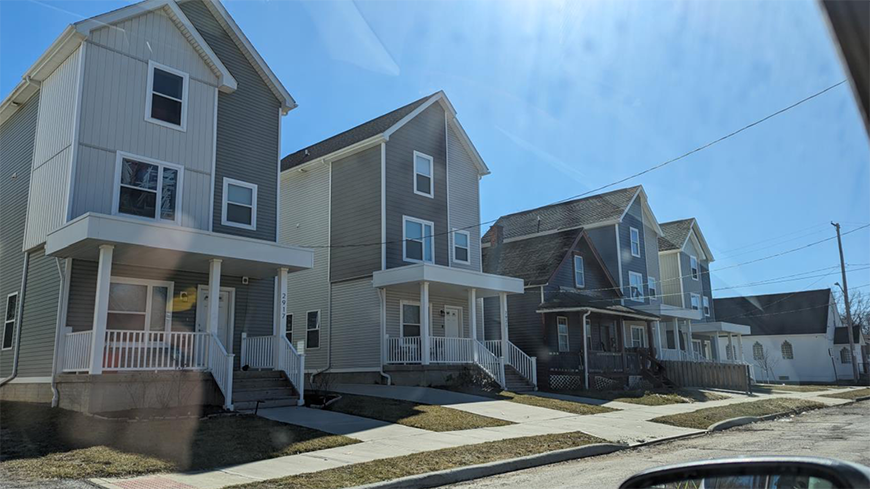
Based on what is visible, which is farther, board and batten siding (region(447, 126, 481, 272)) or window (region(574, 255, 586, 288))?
window (region(574, 255, 586, 288))

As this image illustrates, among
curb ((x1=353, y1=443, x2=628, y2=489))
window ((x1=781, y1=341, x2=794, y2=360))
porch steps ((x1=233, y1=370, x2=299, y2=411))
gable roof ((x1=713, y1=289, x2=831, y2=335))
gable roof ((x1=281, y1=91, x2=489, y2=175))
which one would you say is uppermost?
gable roof ((x1=281, y1=91, x2=489, y2=175))

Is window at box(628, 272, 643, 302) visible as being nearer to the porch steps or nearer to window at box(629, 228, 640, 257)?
window at box(629, 228, 640, 257)

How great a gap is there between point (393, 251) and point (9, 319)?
11870mm

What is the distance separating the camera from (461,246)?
27891 millimetres

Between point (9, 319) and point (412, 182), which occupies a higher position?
point (412, 182)

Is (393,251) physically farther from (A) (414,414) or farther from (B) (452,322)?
(A) (414,414)

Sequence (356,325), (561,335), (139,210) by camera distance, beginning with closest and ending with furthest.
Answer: (139,210) → (356,325) → (561,335)

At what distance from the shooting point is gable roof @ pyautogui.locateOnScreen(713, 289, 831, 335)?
5384 cm

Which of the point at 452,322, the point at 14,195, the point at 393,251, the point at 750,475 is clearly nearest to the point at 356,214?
the point at 393,251

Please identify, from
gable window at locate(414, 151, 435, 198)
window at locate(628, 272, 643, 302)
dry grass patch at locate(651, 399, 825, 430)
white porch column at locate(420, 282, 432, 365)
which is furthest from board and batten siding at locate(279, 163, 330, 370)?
window at locate(628, 272, 643, 302)

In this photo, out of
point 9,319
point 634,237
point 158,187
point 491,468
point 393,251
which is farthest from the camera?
point 634,237

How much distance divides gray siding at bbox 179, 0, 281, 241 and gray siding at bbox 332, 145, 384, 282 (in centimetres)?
461

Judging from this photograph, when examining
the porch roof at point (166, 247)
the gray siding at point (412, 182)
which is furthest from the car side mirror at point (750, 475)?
the gray siding at point (412, 182)

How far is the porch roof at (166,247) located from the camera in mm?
14719
